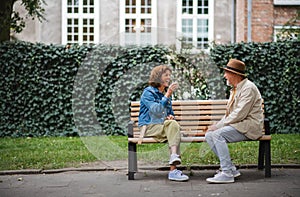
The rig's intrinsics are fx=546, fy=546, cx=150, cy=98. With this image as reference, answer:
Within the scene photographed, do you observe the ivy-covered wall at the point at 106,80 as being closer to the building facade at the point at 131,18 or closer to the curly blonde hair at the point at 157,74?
the curly blonde hair at the point at 157,74

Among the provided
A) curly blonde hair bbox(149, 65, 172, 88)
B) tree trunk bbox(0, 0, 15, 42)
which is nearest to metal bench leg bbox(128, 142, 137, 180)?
curly blonde hair bbox(149, 65, 172, 88)

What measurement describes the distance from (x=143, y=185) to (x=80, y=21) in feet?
55.1

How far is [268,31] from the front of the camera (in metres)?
19.5

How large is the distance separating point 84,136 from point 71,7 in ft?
39.2

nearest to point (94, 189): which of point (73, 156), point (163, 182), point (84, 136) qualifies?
point (163, 182)

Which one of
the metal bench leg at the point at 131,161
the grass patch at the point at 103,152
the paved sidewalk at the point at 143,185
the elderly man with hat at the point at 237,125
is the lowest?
the paved sidewalk at the point at 143,185

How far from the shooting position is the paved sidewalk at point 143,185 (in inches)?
232

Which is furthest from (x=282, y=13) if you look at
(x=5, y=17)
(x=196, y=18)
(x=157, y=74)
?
(x=157, y=74)

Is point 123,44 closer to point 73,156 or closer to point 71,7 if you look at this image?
point 73,156

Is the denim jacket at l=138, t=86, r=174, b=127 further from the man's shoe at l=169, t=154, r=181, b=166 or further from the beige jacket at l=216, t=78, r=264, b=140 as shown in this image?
the beige jacket at l=216, t=78, r=264, b=140

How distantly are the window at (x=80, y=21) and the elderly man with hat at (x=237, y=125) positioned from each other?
16.3 metres

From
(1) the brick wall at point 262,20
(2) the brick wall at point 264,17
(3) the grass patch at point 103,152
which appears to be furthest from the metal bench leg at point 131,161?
(1) the brick wall at point 262,20

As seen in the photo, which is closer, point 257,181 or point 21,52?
point 257,181

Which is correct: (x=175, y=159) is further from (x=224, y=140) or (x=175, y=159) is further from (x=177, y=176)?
(x=224, y=140)
